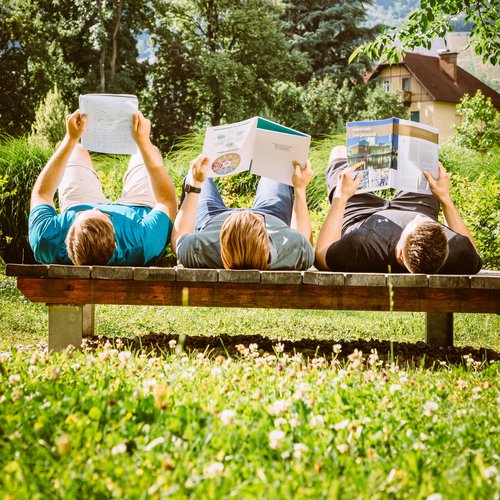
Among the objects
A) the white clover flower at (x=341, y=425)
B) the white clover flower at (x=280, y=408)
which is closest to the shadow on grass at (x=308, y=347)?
the white clover flower at (x=280, y=408)

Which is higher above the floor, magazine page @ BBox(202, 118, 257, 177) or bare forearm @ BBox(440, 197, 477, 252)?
magazine page @ BBox(202, 118, 257, 177)

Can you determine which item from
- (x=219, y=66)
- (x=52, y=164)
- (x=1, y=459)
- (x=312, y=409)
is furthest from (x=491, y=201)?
(x=219, y=66)

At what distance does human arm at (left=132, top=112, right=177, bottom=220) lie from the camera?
3809mm

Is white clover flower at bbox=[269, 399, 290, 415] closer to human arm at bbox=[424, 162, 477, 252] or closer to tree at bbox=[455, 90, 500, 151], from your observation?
human arm at bbox=[424, 162, 477, 252]

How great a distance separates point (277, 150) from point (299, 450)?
2.43 m

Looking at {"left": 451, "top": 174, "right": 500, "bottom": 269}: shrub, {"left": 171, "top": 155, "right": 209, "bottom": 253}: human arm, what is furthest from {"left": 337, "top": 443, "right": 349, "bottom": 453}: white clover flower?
{"left": 451, "top": 174, "right": 500, "bottom": 269}: shrub

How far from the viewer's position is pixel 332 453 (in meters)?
1.77

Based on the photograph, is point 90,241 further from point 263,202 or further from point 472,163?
point 472,163

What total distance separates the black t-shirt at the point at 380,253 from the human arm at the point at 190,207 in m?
0.82

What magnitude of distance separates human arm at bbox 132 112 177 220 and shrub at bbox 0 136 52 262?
18.4 ft

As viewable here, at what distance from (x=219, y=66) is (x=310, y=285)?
2870 cm

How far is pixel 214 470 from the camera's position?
5.11ft

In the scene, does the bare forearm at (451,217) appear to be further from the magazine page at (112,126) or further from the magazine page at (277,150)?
the magazine page at (112,126)

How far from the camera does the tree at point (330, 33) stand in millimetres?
34219
